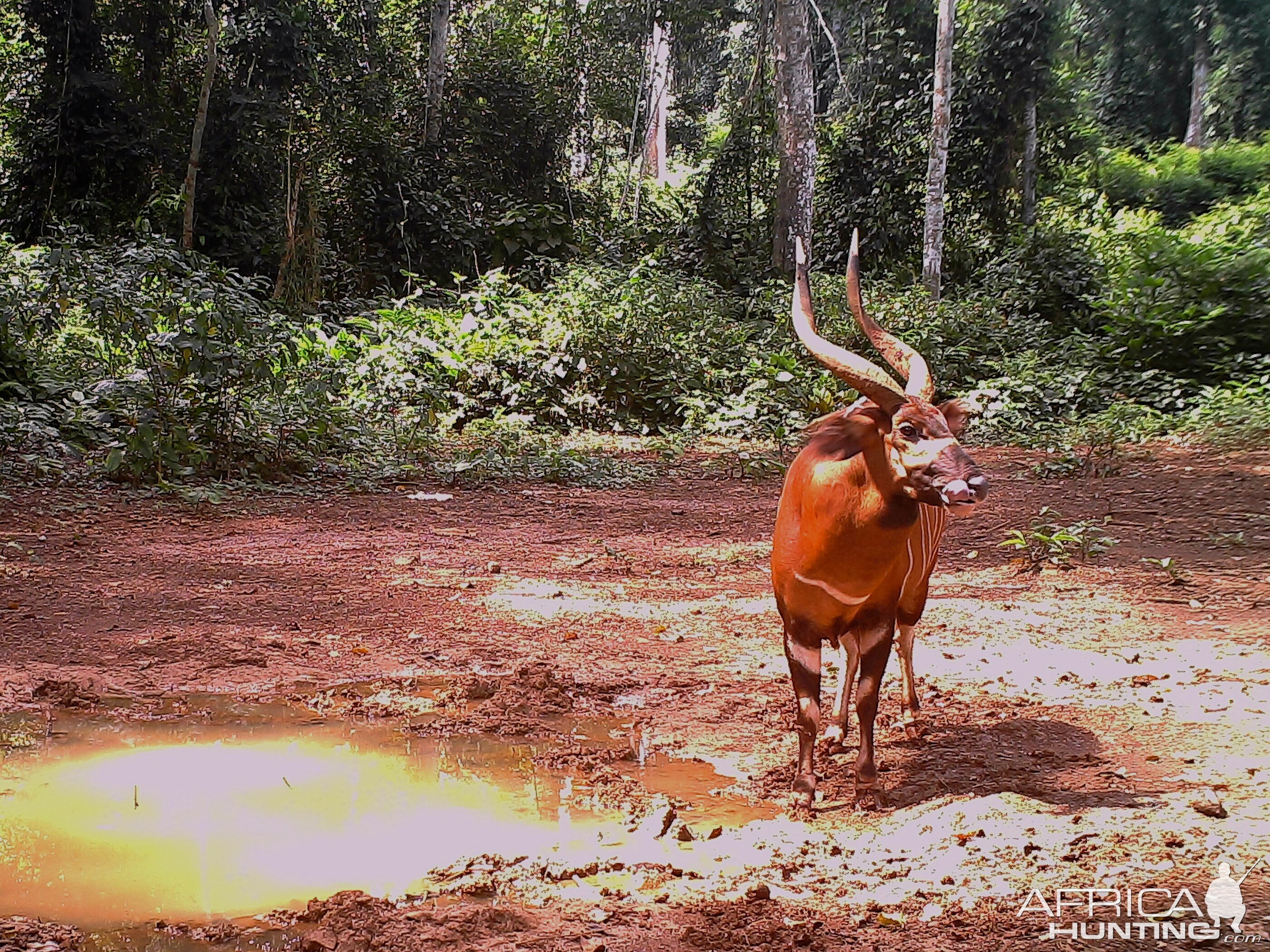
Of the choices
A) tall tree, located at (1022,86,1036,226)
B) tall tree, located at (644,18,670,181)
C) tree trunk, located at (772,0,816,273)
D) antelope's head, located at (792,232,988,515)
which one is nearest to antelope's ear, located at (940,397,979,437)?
antelope's head, located at (792,232,988,515)

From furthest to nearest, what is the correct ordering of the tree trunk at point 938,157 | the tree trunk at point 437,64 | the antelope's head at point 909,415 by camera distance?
the tree trunk at point 437,64 → the tree trunk at point 938,157 → the antelope's head at point 909,415

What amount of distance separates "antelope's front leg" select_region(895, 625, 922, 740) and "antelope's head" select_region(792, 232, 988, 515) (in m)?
1.22

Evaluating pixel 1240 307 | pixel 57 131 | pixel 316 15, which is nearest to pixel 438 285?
pixel 316 15

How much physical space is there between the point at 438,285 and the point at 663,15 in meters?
6.66

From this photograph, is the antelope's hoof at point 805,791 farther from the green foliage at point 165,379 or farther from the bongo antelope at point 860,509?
the green foliage at point 165,379

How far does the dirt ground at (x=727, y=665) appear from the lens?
3.33m

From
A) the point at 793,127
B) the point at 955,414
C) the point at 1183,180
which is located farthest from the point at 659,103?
the point at 955,414

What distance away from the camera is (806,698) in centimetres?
425

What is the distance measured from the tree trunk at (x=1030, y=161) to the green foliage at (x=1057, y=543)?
42.6 ft

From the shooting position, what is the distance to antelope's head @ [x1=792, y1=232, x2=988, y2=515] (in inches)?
148

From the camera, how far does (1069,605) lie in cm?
693

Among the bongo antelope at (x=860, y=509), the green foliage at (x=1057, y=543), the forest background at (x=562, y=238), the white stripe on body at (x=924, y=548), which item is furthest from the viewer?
the forest background at (x=562, y=238)

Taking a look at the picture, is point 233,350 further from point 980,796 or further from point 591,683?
point 980,796

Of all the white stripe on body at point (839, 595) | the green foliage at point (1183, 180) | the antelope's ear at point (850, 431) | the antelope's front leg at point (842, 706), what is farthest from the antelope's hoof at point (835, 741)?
the green foliage at point (1183, 180)
